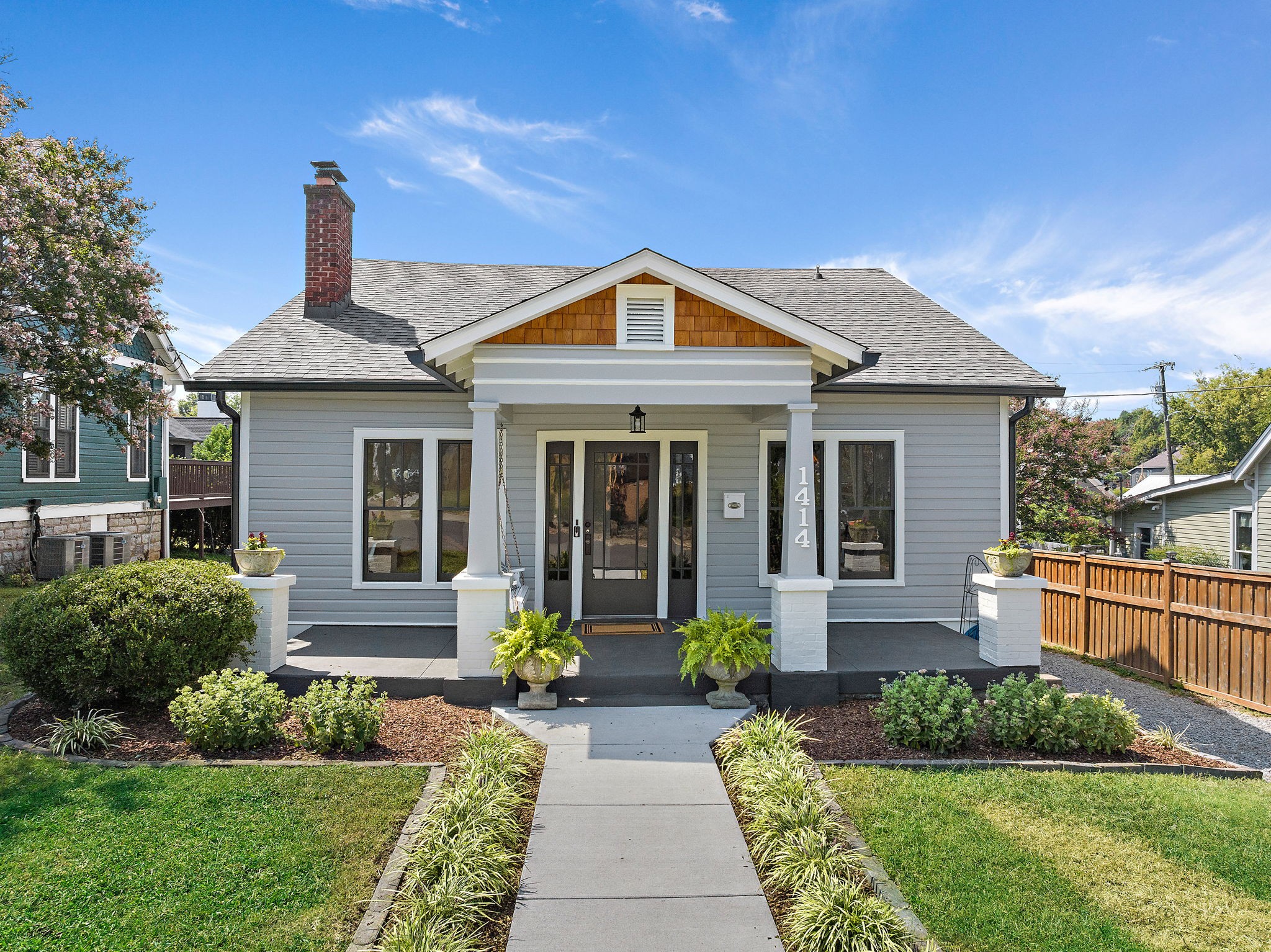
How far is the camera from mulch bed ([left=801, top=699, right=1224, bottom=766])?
4.89 metres

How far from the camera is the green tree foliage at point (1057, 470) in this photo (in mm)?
15617

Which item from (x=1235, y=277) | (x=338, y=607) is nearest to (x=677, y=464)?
(x=338, y=607)

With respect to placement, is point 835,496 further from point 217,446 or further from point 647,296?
point 217,446

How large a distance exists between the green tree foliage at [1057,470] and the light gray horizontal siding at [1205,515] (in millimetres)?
5166

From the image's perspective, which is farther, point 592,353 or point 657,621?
point 657,621

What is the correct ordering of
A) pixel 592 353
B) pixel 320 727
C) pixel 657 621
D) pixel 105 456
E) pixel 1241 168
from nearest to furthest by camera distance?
pixel 320 727 < pixel 592 353 < pixel 657 621 < pixel 105 456 < pixel 1241 168

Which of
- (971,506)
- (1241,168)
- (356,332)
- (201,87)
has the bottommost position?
(971,506)

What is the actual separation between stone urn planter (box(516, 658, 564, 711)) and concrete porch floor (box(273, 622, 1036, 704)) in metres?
0.18

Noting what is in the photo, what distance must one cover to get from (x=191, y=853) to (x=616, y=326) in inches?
185

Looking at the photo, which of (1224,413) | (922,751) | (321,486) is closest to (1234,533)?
(922,751)

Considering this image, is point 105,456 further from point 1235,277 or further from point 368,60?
point 1235,277

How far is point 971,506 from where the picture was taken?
8242 millimetres

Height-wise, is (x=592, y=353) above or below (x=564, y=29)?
below

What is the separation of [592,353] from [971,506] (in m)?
5.34
